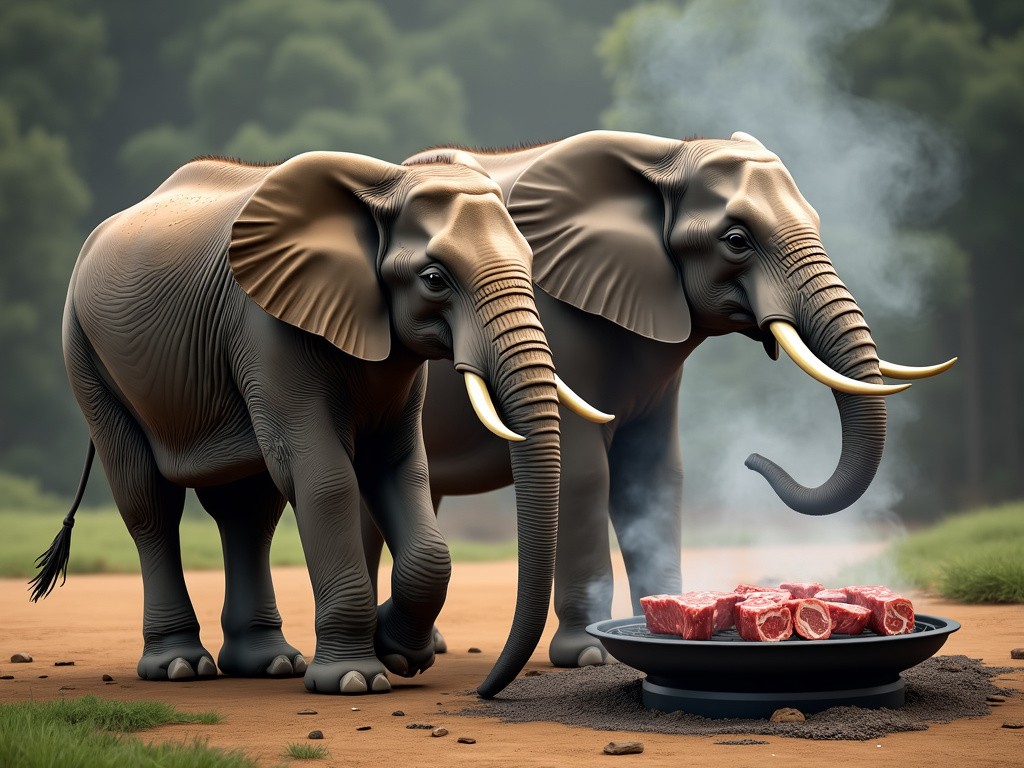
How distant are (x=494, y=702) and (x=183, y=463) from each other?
224 cm

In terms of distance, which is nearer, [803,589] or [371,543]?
[803,589]

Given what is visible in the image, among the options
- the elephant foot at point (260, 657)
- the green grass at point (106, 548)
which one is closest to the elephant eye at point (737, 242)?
the elephant foot at point (260, 657)

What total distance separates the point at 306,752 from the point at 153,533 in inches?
125

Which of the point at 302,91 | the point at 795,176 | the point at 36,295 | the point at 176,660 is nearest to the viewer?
the point at 176,660

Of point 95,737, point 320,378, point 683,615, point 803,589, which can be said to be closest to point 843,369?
point 803,589

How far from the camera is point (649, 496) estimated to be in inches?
366

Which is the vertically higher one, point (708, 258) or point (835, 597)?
point (708, 258)

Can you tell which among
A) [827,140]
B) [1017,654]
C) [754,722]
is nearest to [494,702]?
[754,722]

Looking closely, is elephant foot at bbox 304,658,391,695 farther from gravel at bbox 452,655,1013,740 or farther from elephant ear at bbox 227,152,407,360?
elephant ear at bbox 227,152,407,360

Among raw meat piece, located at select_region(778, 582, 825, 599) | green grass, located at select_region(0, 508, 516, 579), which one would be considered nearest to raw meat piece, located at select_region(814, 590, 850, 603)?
raw meat piece, located at select_region(778, 582, 825, 599)

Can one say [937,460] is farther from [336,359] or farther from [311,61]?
[336,359]

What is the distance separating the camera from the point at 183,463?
841cm

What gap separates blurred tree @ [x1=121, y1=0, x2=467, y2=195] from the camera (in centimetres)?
3841

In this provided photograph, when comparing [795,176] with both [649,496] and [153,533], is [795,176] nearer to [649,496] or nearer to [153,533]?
[649,496]
